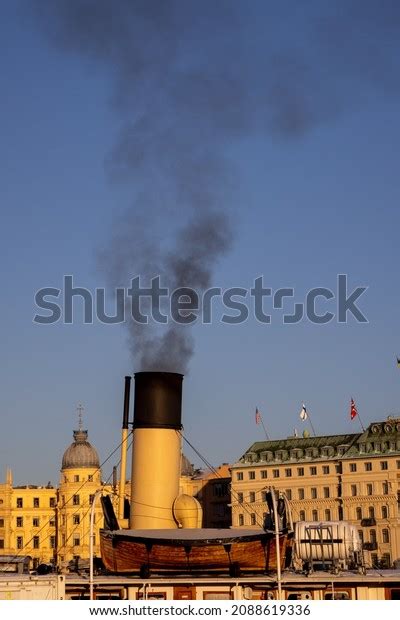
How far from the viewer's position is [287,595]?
43.0 meters

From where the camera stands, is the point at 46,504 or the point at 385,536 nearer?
the point at 385,536

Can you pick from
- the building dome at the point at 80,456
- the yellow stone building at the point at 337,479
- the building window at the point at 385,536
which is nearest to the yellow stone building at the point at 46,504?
the building dome at the point at 80,456

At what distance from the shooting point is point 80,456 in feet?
619

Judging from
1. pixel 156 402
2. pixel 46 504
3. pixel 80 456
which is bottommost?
pixel 156 402

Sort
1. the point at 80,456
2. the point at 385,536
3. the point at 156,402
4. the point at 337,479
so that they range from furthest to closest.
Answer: the point at 80,456
the point at 337,479
the point at 385,536
the point at 156,402

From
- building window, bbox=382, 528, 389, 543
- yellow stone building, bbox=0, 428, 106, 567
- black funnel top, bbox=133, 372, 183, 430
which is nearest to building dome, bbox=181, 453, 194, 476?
yellow stone building, bbox=0, 428, 106, 567

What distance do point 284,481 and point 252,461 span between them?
7199mm

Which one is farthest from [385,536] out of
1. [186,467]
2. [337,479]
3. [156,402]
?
[156,402]

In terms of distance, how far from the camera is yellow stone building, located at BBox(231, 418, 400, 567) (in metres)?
158

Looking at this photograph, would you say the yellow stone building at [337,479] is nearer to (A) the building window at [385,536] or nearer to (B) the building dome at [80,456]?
(A) the building window at [385,536]

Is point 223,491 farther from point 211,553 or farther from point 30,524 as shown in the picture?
point 211,553

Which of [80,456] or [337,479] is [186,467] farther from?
[337,479]

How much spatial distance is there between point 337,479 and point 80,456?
44439mm

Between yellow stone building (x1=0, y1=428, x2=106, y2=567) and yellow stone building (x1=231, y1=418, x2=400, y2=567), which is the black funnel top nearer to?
yellow stone building (x1=231, y1=418, x2=400, y2=567)
